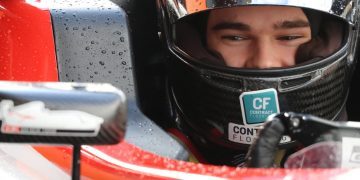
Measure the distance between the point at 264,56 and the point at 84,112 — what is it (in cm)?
89

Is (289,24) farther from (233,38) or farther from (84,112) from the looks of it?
(84,112)

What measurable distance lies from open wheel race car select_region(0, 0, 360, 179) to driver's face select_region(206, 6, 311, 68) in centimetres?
31

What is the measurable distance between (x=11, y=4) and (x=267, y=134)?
783mm

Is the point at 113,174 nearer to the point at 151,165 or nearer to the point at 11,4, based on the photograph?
the point at 151,165

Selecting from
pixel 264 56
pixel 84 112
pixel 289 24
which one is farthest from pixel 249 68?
pixel 84 112

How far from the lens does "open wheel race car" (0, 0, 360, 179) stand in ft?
→ 2.56

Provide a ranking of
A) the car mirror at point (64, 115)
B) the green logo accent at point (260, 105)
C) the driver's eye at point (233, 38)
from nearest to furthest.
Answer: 1. the car mirror at point (64, 115)
2. the green logo accent at point (260, 105)
3. the driver's eye at point (233, 38)

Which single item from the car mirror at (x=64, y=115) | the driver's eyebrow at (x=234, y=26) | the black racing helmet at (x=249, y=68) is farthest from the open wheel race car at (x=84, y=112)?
the driver's eyebrow at (x=234, y=26)

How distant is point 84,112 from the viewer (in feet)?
2.53

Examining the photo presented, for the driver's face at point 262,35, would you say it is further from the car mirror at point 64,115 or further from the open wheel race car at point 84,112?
the car mirror at point 64,115

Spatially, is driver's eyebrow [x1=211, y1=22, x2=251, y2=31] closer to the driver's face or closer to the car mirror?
the driver's face

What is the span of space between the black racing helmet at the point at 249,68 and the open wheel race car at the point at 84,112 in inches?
7.4

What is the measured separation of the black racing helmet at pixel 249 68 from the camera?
5.09 feet

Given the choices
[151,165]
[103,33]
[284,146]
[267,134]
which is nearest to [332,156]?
[267,134]
